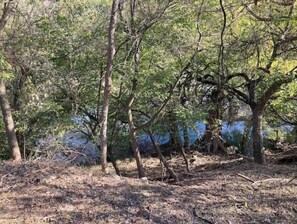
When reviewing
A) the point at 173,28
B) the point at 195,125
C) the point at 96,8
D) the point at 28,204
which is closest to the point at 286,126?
the point at 195,125

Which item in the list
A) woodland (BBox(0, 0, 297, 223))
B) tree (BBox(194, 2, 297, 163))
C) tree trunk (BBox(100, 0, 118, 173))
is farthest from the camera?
tree (BBox(194, 2, 297, 163))

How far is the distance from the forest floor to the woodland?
0.05 feet

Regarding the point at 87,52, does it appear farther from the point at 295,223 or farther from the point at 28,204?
the point at 295,223

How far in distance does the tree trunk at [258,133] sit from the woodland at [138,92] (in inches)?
1.0

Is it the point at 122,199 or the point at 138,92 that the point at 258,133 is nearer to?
the point at 138,92

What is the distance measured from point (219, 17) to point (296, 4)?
7.82 ft

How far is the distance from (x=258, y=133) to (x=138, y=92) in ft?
10.6

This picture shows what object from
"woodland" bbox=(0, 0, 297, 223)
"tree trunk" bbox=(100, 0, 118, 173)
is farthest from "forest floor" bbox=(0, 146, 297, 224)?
"tree trunk" bbox=(100, 0, 118, 173)

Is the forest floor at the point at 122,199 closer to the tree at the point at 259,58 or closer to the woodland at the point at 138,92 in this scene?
the woodland at the point at 138,92

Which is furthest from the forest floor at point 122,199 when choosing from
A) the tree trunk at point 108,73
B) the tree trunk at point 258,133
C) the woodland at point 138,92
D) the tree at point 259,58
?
the tree trunk at point 258,133

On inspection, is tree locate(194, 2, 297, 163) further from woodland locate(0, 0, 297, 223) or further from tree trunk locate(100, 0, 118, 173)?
tree trunk locate(100, 0, 118, 173)

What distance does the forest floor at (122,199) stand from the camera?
3.42 meters

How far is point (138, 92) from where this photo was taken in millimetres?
6570

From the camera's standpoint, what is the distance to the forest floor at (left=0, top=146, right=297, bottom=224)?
3418 mm
